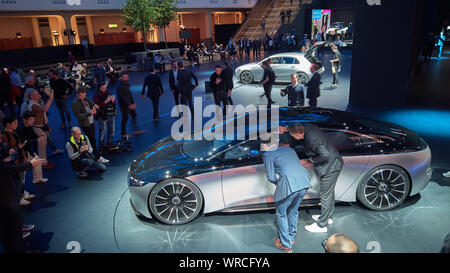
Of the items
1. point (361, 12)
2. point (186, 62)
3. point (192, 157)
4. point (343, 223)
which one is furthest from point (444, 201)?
point (186, 62)

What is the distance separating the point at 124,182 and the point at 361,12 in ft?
30.1

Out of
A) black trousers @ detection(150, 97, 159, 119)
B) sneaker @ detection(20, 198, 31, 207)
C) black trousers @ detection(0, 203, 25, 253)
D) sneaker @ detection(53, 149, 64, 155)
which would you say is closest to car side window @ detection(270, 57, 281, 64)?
black trousers @ detection(150, 97, 159, 119)

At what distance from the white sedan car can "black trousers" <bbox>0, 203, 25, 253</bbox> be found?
11607 mm

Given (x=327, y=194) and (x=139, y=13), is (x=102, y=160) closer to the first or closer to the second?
(x=327, y=194)

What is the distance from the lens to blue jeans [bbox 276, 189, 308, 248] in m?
3.72

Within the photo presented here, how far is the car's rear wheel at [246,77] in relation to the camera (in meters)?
15.1

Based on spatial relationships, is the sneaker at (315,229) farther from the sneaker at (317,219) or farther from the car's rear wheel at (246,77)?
the car's rear wheel at (246,77)

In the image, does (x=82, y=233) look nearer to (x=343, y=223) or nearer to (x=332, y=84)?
(x=343, y=223)

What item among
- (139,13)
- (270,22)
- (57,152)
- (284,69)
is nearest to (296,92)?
(57,152)

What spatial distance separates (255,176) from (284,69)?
10.8 m

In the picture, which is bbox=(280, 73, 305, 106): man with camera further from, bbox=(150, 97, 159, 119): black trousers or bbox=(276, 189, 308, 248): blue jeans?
bbox=(150, 97, 159, 119): black trousers

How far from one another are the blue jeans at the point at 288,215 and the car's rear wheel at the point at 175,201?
1.24 meters

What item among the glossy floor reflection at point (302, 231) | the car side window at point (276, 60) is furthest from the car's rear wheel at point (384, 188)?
the car side window at point (276, 60)

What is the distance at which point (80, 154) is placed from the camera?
616 cm
